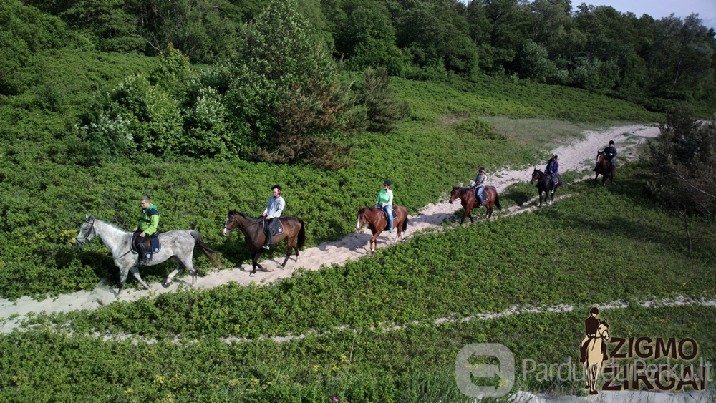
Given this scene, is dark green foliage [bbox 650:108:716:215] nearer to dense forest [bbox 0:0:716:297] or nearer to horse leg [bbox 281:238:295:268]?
dense forest [bbox 0:0:716:297]

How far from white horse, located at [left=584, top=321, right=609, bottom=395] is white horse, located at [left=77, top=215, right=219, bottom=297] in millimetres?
11087

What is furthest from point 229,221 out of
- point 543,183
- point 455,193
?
point 543,183

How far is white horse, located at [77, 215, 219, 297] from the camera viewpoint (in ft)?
45.5

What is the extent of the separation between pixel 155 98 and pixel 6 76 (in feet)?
35.6

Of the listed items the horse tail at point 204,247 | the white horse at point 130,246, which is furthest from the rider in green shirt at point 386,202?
the white horse at point 130,246

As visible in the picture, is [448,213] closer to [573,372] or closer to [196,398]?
[573,372]

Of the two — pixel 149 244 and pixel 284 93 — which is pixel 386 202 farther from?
pixel 284 93

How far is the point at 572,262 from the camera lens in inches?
702

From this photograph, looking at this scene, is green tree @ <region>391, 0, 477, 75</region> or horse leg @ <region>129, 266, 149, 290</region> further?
green tree @ <region>391, 0, 477, 75</region>

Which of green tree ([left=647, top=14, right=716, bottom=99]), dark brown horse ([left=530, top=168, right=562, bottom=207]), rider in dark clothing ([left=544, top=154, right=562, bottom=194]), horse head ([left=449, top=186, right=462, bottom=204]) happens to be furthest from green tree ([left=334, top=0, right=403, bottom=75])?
horse head ([left=449, top=186, right=462, bottom=204])

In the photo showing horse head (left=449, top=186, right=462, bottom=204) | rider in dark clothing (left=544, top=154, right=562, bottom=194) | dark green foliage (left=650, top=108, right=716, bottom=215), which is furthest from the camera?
rider in dark clothing (left=544, top=154, right=562, bottom=194)

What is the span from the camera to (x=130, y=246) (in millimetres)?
14117

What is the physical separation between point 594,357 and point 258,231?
33.8 ft

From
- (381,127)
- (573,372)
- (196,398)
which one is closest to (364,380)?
(196,398)
